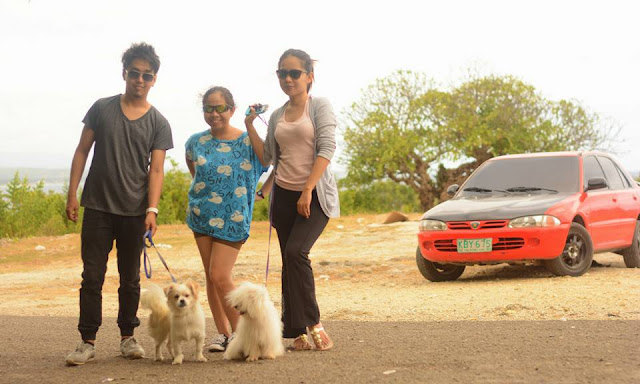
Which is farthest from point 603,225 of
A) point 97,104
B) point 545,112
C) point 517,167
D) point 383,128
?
point 545,112

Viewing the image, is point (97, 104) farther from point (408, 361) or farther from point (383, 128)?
point (383, 128)

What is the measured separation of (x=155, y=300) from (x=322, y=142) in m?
1.65

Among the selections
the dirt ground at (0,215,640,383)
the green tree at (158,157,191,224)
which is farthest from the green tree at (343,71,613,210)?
the dirt ground at (0,215,640,383)

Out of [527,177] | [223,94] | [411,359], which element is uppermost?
[223,94]

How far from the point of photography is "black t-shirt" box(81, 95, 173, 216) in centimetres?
714

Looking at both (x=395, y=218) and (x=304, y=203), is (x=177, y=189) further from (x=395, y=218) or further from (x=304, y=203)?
(x=304, y=203)

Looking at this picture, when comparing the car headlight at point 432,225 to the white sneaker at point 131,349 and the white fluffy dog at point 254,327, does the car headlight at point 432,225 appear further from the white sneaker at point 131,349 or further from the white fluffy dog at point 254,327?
the white sneaker at point 131,349

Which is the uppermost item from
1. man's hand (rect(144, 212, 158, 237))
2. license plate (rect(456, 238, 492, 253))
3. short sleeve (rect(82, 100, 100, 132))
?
short sleeve (rect(82, 100, 100, 132))

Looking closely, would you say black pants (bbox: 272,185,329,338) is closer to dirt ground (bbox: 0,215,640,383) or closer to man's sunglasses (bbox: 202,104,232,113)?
dirt ground (bbox: 0,215,640,383)

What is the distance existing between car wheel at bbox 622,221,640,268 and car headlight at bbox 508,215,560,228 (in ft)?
9.06

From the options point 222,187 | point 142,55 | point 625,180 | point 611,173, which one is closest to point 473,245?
point 611,173

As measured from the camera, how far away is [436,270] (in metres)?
13.7

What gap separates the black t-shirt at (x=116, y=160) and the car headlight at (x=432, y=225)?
6360 millimetres

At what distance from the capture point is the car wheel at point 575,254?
1282 cm
